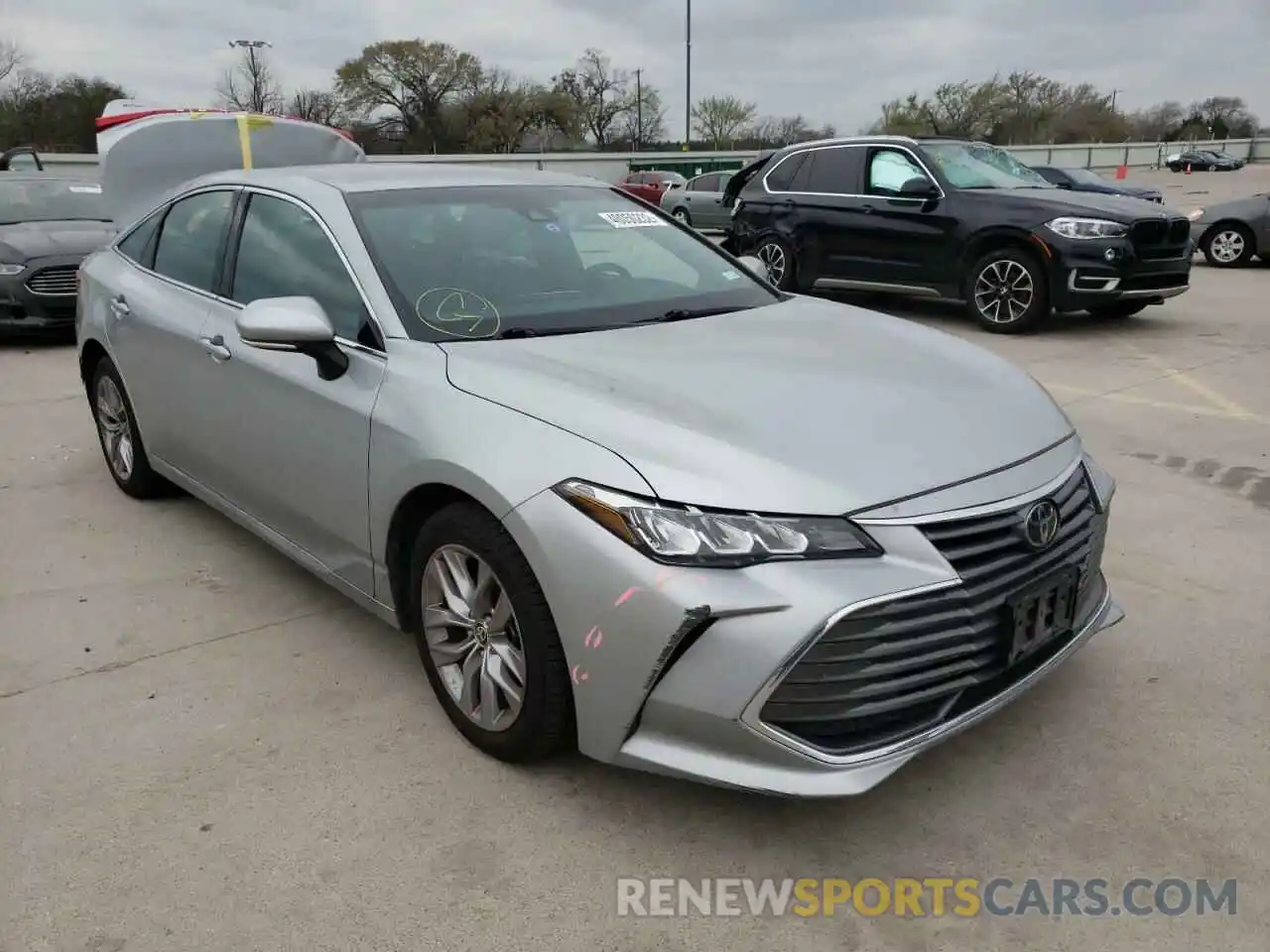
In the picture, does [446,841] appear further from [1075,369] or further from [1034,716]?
[1075,369]

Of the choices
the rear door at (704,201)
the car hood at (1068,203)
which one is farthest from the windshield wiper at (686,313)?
the rear door at (704,201)

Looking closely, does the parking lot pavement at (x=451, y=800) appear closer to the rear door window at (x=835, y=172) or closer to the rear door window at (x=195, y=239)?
the rear door window at (x=195, y=239)

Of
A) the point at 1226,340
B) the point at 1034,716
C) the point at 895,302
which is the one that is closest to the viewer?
the point at 1034,716

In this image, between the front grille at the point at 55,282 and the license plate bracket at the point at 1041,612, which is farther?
the front grille at the point at 55,282

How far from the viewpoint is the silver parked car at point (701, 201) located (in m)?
21.4

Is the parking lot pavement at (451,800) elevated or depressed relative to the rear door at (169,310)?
depressed

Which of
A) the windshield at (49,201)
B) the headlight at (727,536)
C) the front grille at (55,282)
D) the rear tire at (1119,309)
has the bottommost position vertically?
the rear tire at (1119,309)

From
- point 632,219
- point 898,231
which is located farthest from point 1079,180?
point 632,219

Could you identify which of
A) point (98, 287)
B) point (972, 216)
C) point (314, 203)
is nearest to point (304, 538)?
point (314, 203)

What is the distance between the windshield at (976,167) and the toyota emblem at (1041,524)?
303 inches

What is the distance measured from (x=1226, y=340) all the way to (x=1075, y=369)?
2017mm

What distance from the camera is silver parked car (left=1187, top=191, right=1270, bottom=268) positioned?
43.4 ft

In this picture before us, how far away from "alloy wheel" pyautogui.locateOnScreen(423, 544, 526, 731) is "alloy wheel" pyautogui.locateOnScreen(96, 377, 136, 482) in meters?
2.58

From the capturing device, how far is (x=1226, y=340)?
8.60 m
